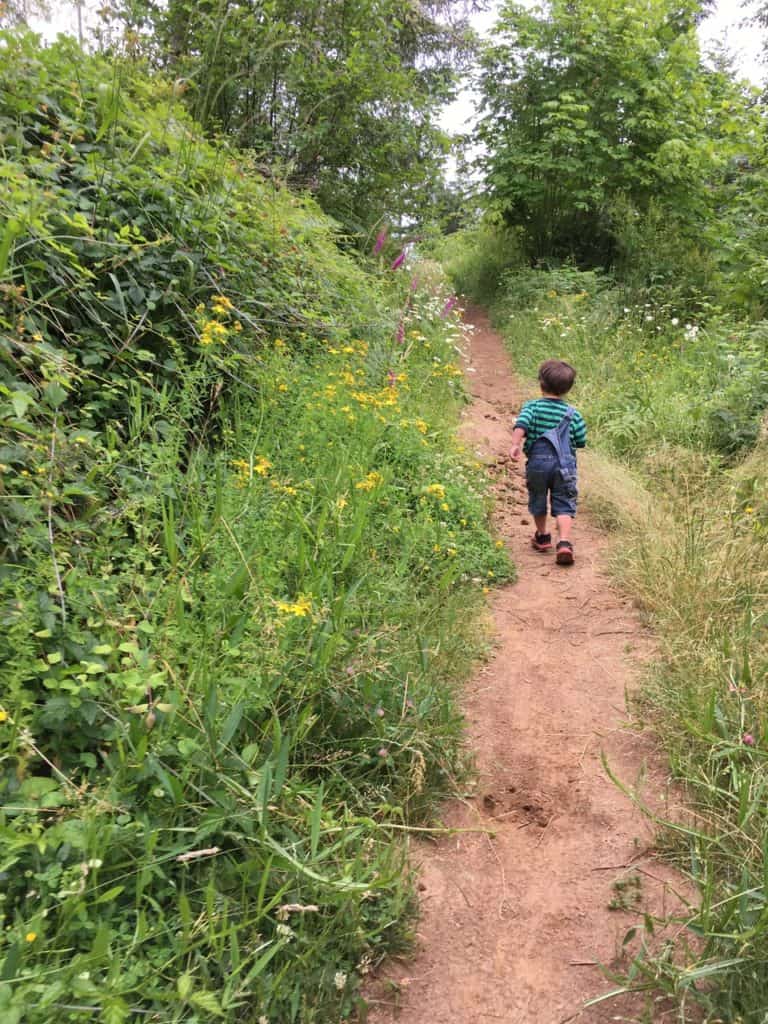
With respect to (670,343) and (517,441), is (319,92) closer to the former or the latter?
(517,441)

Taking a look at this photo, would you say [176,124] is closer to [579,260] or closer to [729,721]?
[729,721]

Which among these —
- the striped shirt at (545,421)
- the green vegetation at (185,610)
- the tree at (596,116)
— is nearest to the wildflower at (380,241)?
the green vegetation at (185,610)

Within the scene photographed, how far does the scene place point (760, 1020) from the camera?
1.59 m

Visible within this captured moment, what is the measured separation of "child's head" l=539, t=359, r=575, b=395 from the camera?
4938 millimetres

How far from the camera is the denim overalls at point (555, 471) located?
15.9ft

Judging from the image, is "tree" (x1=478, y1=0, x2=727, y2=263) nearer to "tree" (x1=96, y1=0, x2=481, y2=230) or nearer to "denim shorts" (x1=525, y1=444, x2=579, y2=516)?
"tree" (x1=96, y1=0, x2=481, y2=230)

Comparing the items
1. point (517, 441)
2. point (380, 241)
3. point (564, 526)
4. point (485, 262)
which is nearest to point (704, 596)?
point (564, 526)

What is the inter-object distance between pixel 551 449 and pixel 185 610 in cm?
326

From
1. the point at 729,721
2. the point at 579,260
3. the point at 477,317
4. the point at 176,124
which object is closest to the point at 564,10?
the point at 579,260

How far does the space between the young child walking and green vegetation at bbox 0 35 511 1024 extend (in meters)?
0.80

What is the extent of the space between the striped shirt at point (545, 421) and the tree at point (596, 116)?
8.28 metres

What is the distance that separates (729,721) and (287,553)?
1784mm

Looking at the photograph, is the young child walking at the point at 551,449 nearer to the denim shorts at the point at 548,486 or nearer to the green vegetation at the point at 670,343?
the denim shorts at the point at 548,486

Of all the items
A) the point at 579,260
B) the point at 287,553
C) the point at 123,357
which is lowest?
the point at 287,553
